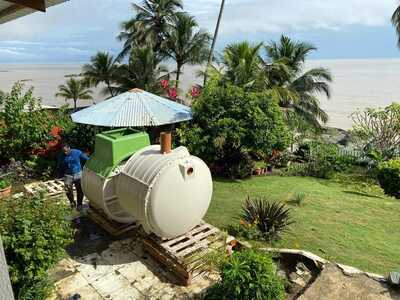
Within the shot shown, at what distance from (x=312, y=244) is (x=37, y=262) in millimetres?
5309

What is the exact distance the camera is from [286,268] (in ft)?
20.5

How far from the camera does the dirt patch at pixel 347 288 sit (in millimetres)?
5191

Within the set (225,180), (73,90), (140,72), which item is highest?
(140,72)

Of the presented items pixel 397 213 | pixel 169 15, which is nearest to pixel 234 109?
pixel 397 213

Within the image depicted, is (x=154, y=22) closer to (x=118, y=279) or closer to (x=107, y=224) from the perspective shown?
(x=107, y=224)

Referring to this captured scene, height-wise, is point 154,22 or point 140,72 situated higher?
point 154,22

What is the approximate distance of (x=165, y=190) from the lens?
592 cm

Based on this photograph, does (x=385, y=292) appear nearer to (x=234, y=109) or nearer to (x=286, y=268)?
(x=286, y=268)

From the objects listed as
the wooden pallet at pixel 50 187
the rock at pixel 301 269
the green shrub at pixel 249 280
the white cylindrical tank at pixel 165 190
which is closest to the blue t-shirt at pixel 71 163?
the wooden pallet at pixel 50 187

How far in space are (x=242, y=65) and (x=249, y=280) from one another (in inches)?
448

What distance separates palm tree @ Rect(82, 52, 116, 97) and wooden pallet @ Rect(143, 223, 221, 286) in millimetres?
19642

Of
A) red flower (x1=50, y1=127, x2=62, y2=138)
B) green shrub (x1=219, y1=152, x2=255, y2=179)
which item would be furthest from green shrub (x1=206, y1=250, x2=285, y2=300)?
red flower (x1=50, y1=127, x2=62, y2=138)

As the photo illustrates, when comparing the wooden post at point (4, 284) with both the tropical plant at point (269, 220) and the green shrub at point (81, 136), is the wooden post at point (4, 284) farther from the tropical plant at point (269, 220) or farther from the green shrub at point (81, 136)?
the green shrub at point (81, 136)

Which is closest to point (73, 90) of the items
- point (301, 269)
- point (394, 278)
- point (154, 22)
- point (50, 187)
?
point (154, 22)
